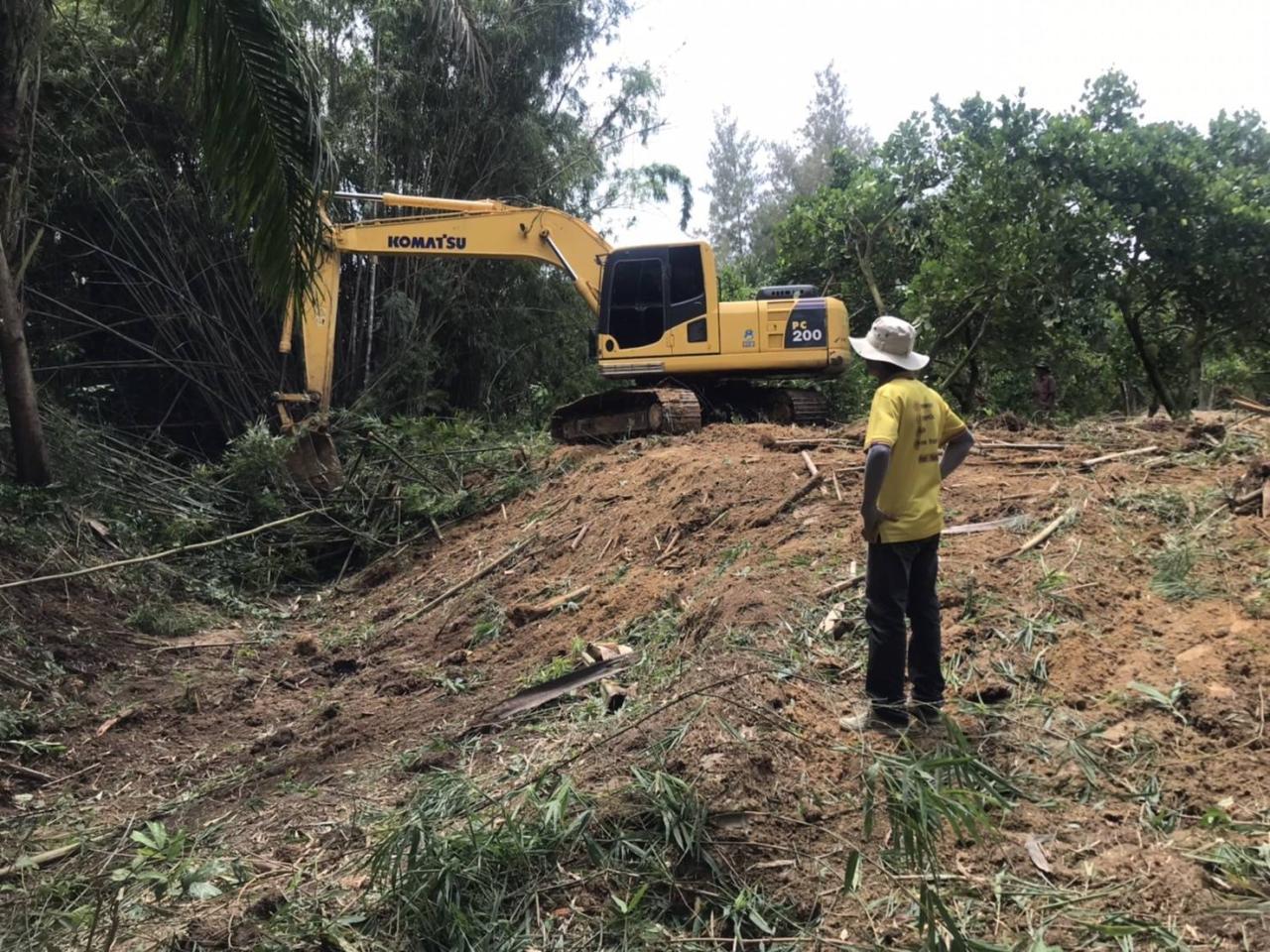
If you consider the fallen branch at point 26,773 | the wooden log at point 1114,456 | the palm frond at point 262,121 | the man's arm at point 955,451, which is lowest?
the fallen branch at point 26,773

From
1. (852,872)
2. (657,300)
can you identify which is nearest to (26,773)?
(852,872)

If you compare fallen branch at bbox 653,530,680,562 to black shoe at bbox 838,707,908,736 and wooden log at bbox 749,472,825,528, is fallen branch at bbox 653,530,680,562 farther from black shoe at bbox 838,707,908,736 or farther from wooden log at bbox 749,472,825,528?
black shoe at bbox 838,707,908,736

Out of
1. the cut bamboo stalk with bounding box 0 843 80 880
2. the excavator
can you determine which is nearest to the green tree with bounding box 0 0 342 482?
the cut bamboo stalk with bounding box 0 843 80 880

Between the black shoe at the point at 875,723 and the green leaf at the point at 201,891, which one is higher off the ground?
the black shoe at the point at 875,723

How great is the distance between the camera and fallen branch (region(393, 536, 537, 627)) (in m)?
7.90

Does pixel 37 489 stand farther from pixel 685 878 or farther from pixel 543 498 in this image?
pixel 685 878

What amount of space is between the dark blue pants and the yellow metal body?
7.82 metres

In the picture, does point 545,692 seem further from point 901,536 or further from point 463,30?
point 463,30

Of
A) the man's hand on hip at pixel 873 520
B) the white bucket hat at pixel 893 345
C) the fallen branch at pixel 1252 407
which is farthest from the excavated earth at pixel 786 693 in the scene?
the white bucket hat at pixel 893 345

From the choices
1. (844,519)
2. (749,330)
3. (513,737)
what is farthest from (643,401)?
(513,737)

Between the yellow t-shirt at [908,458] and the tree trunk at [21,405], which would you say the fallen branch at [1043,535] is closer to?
the yellow t-shirt at [908,458]

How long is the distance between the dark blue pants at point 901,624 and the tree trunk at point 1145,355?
369 inches

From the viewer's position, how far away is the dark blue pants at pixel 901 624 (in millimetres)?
3707

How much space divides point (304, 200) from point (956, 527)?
426 cm
